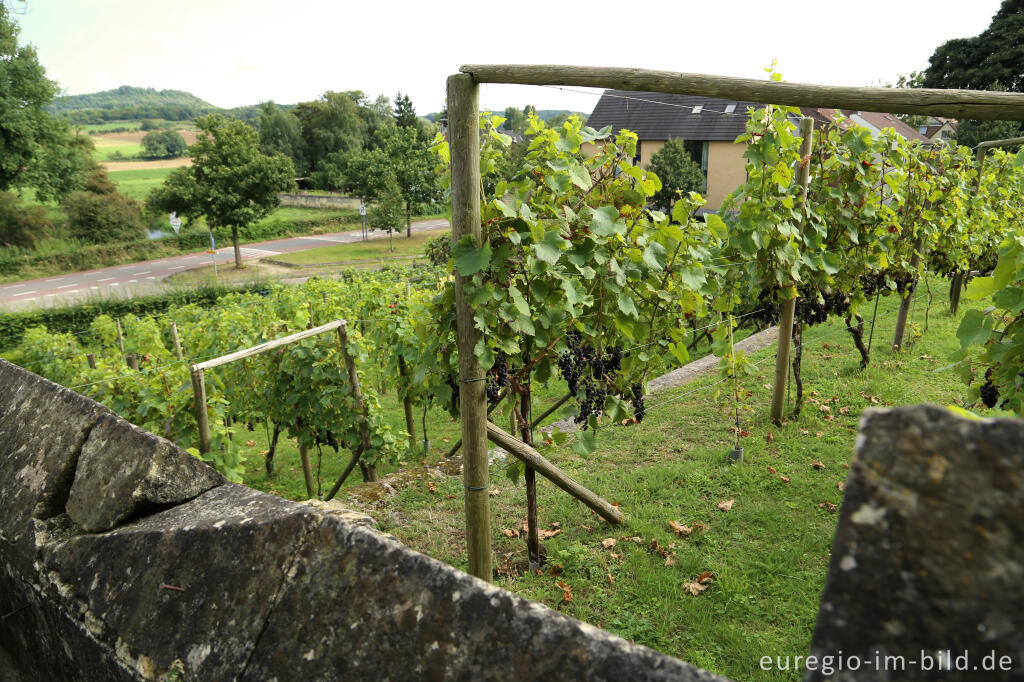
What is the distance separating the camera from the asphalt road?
28.6 m

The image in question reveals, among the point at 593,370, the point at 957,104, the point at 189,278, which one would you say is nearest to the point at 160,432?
the point at 593,370

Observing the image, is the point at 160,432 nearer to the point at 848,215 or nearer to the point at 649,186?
the point at 649,186

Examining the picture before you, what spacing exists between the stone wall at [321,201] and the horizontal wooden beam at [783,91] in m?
55.0

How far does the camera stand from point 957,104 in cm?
215

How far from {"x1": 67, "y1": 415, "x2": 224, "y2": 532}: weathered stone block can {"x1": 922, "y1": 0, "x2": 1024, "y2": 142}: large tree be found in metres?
40.6

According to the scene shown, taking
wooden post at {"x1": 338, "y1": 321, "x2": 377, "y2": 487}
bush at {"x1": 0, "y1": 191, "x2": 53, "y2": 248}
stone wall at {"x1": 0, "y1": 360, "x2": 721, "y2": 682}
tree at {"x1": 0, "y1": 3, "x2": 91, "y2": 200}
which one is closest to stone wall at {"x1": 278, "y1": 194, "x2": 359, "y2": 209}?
bush at {"x1": 0, "y1": 191, "x2": 53, "y2": 248}

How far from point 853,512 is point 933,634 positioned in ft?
0.52

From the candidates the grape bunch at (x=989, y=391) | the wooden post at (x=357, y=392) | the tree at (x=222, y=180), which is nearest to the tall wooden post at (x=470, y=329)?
the grape bunch at (x=989, y=391)

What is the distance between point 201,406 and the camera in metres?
5.39

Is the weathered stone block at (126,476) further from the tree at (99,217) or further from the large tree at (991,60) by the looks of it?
the tree at (99,217)

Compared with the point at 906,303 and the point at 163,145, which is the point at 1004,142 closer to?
the point at 906,303

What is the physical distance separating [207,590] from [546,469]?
285 cm

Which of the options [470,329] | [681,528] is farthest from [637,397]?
[470,329]

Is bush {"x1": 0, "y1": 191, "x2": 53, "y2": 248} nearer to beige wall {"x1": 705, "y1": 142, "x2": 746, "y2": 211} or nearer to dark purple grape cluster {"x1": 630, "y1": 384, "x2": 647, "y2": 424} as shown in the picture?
beige wall {"x1": 705, "y1": 142, "x2": 746, "y2": 211}
